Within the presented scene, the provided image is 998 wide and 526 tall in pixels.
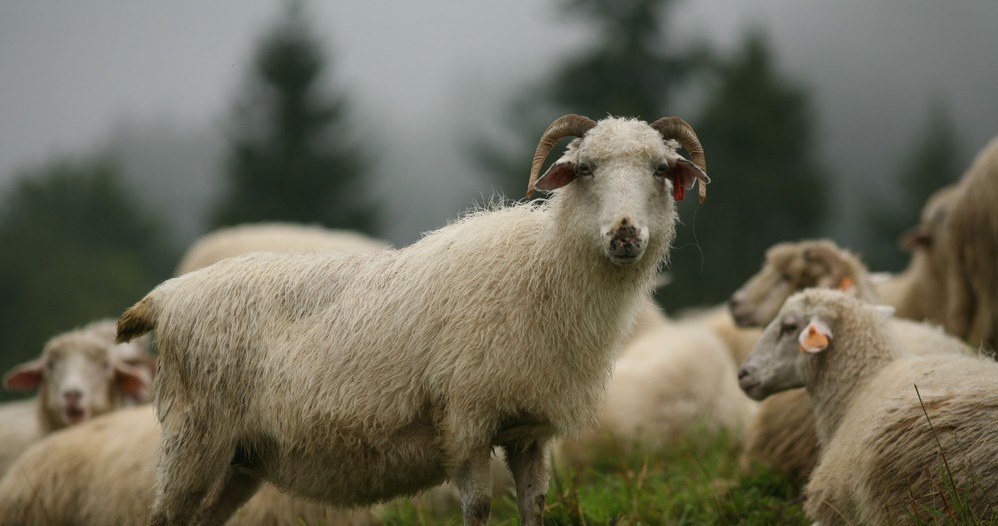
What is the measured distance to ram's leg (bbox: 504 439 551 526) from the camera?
439cm

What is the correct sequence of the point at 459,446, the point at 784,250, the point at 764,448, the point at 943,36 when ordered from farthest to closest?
the point at 943,36 → the point at 784,250 → the point at 764,448 → the point at 459,446

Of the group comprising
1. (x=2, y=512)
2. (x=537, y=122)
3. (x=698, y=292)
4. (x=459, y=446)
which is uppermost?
(x=537, y=122)

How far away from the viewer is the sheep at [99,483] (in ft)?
20.0

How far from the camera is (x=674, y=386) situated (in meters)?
8.62

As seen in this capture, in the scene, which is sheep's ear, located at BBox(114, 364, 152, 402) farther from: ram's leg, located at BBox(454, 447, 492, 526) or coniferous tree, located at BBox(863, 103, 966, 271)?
coniferous tree, located at BBox(863, 103, 966, 271)

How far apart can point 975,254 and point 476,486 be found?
6277mm

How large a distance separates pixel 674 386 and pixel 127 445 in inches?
170

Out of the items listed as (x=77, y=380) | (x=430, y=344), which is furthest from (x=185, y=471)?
(x=77, y=380)

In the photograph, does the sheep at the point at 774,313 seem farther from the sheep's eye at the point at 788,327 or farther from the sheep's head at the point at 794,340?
the sheep's eye at the point at 788,327

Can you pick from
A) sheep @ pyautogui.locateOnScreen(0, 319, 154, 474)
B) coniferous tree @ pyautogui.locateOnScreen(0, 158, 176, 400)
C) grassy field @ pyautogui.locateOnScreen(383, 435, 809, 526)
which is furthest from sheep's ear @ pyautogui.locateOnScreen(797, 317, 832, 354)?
coniferous tree @ pyautogui.locateOnScreen(0, 158, 176, 400)

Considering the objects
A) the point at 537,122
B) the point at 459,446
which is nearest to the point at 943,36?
the point at 537,122

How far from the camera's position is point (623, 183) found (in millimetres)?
4090

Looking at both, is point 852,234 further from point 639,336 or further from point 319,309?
point 319,309

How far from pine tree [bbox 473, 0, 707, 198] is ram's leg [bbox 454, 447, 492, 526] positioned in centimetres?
2469
